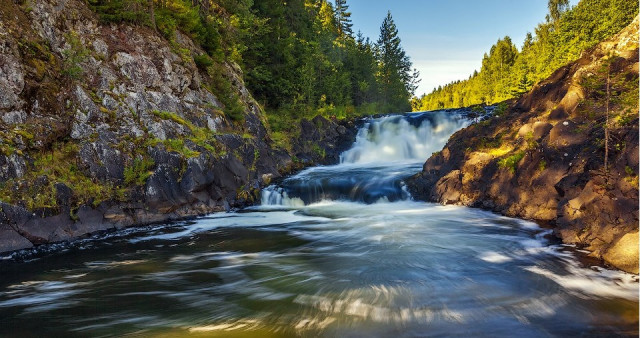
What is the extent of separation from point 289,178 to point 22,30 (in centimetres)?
1066

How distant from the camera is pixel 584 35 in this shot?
3080 cm

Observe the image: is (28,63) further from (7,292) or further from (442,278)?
(442,278)

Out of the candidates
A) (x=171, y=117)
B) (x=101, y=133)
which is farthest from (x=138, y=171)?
(x=171, y=117)

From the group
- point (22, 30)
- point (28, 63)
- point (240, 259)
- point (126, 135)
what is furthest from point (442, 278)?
point (22, 30)

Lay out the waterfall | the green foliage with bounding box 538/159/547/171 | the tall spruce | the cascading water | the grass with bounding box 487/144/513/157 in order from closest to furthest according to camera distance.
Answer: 1. the green foliage with bounding box 538/159/547/171
2. the grass with bounding box 487/144/513/157
3. the cascading water
4. the waterfall
5. the tall spruce

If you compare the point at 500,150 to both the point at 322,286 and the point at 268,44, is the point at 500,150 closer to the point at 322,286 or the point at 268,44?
the point at 322,286

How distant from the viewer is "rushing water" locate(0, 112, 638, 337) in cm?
469

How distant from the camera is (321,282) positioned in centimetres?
635

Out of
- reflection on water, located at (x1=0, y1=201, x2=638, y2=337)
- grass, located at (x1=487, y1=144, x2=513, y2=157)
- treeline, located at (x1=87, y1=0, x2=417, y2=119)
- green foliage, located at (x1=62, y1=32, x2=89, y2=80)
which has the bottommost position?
reflection on water, located at (x1=0, y1=201, x2=638, y2=337)

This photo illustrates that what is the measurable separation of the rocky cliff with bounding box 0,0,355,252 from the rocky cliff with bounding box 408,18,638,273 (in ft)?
27.8

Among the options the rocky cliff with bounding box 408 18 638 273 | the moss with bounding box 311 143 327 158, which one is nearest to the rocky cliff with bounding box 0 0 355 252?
the moss with bounding box 311 143 327 158

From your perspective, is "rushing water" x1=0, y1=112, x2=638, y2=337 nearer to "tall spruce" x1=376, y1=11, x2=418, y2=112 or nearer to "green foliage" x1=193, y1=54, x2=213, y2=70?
"green foliage" x1=193, y1=54, x2=213, y2=70

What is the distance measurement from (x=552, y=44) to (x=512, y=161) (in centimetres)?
3715

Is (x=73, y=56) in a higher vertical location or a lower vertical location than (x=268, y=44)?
lower
